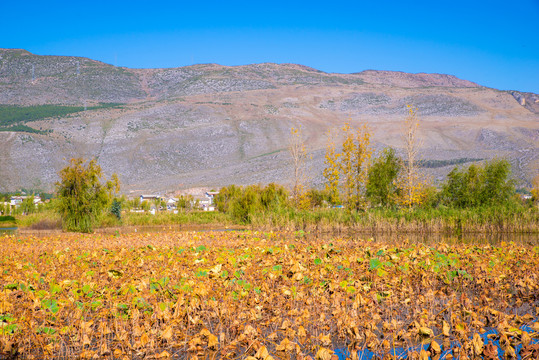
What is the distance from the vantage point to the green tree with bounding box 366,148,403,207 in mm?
30966

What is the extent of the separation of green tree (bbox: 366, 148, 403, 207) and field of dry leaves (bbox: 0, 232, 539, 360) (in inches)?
795

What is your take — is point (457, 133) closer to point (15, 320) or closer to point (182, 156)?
point (182, 156)

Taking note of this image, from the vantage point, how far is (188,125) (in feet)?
500

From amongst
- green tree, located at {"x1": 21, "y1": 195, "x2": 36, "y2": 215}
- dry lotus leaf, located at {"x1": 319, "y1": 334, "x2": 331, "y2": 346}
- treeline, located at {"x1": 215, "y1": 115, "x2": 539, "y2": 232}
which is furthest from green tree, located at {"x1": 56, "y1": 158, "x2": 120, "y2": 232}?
green tree, located at {"x1": 21, "y1": 195, "x2": 36, "y2": 215}

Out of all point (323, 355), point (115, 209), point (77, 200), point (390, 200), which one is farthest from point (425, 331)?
point (115, 209)

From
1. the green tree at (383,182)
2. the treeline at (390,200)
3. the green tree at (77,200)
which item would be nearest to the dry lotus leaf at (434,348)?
the treeline at (390,200)

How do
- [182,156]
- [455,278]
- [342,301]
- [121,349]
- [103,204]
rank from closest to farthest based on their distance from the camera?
[121,349] → [342,301] → [455,278] → [103,204] → [182,156]

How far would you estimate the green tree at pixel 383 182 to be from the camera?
30966 millimetres

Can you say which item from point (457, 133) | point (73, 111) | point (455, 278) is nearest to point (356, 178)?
point (455, 278)

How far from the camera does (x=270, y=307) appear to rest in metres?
6.79

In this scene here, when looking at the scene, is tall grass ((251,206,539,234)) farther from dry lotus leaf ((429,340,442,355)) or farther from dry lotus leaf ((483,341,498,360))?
dry lotus leaf ((483,341,498,360))

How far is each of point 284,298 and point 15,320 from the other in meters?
3.64

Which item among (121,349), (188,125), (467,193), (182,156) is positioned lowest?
(121,349)

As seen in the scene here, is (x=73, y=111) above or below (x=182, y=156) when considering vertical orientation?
above
